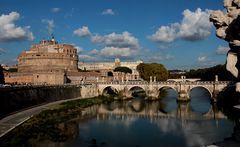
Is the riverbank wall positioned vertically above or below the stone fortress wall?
below

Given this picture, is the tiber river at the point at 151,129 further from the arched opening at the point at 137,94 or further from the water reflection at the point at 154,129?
the arched opening at the point at 137,94

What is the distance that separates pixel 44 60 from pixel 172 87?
23.5 m

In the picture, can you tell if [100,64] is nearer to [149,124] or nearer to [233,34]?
[149,124]

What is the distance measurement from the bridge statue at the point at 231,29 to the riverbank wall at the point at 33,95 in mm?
16514

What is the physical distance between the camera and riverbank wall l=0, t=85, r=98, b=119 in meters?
23.3

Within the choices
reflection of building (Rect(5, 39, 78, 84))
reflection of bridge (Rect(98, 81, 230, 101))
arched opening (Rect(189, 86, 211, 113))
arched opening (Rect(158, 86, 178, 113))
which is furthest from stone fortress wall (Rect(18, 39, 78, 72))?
arched opening (Rect(189, 86, 211, 113))

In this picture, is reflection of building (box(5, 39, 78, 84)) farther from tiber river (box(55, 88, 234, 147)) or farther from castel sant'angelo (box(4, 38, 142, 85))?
tiber river (box(55, 88, 234, 147))

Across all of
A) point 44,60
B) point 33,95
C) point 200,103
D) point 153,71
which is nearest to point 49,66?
point 44,60

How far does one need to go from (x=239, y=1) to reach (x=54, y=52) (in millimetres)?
51039

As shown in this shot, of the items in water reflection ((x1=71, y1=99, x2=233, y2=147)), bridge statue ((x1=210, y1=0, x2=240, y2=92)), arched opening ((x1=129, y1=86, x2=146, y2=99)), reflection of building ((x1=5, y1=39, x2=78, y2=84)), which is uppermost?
reflection of building ((x1=5, y1=39, x2=78, y2=84))

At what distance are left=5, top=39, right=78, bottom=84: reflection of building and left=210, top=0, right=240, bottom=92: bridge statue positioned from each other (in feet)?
126

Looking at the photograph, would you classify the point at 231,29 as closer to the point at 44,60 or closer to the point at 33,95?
the point at 33,95

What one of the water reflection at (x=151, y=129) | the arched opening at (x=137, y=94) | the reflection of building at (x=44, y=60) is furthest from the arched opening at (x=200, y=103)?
the reflection of building at (x=44, y=60)

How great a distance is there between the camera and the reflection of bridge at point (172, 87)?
120 ft
